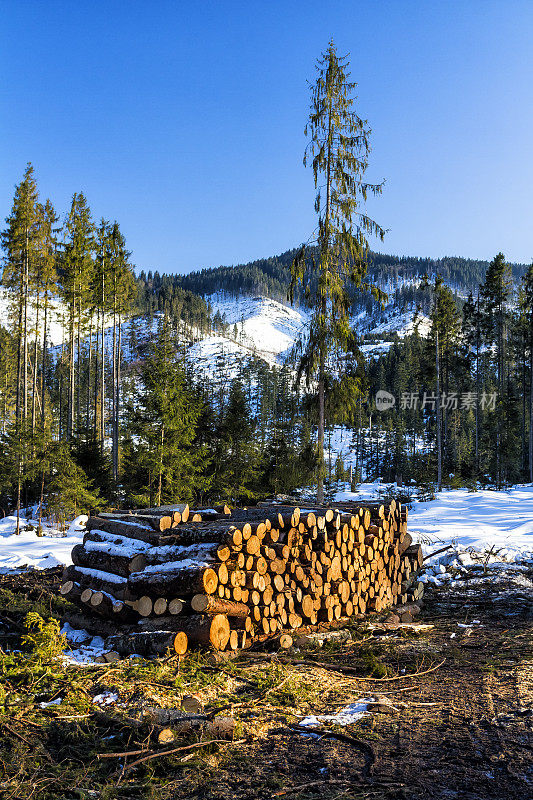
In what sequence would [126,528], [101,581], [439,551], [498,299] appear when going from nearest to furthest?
[101,581]
[126,528]
[439,551]
[498,299]

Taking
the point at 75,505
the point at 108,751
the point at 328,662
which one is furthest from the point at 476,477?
the point at 108,751

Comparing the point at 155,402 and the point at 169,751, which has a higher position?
the point at 155,402

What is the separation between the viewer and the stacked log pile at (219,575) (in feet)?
18.6

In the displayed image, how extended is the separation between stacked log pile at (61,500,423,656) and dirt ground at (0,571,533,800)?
535 mm

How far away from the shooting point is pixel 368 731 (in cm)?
406

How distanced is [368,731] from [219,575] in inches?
87.3

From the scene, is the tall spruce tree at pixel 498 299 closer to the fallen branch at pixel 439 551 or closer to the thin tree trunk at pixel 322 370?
the thin tree trunk at pixel 322 370

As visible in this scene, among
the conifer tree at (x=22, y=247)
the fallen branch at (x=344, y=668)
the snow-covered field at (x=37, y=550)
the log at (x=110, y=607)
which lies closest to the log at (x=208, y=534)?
the log at (x=110, y=607)

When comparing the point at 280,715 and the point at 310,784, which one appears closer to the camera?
the point at 310,784

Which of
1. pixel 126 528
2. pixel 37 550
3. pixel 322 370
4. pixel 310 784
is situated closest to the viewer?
pixel 310 784

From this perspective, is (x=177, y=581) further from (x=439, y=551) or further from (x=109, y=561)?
(x=439, y=551)

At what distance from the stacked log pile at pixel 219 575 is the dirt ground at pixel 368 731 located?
54 cm

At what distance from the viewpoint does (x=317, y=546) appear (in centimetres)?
714

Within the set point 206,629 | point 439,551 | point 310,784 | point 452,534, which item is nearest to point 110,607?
point 206,629
